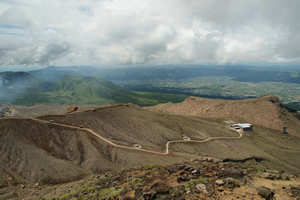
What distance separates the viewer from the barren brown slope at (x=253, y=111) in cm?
10712

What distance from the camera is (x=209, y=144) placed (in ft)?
239

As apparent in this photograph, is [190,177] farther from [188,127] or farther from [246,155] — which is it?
[188,127]

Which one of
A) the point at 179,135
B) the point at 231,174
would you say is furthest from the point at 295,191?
the point at 179,135

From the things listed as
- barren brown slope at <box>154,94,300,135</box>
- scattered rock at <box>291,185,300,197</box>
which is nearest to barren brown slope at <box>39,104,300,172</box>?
barren brown slope at <box>154,94,300,135</box>

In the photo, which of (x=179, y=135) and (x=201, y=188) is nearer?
(x=201, y=188)

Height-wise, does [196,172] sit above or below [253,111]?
above

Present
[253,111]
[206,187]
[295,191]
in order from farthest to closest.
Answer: [253,111] < [206,187] < [295,191]

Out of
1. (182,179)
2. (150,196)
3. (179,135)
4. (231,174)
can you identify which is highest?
(231,174)

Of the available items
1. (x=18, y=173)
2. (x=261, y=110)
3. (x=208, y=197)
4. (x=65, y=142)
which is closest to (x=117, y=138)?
(x=65, y=142)

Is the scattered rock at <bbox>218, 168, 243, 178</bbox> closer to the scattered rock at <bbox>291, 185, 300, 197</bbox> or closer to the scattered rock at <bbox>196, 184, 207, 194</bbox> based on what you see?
the scattered rock at <bbox>196, 184, 207, 194</bbox>

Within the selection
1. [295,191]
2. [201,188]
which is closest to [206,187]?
[201,188]

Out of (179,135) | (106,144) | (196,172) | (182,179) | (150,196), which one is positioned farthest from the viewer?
(179,135)

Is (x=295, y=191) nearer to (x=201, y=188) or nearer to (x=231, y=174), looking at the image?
(x=231, y=174)

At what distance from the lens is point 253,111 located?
116812mm
